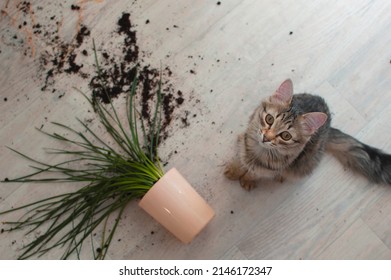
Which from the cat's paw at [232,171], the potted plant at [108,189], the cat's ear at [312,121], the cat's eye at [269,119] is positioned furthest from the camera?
the cat's paw at [232,171]

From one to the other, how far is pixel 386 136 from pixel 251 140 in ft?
2.07

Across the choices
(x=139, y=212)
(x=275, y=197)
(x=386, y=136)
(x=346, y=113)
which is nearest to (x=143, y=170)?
(x=139, y=212)

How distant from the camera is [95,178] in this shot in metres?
1.50

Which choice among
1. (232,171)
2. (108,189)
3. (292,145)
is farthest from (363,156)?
(108,189)

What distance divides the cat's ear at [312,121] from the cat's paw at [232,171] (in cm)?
38

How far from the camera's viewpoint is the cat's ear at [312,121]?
1.17 metres

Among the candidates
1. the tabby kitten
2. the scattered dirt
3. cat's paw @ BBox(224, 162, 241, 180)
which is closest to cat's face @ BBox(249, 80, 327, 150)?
the tabby kitten

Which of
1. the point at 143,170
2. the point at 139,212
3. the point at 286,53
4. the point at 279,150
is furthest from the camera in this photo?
the point at 286,53

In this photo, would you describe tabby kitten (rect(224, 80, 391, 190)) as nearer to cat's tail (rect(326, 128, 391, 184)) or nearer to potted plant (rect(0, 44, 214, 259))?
cat's tail (rect(326, 128, 391, 184))

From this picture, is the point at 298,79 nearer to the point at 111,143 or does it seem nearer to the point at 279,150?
the point at 279,150

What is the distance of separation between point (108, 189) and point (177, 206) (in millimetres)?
295

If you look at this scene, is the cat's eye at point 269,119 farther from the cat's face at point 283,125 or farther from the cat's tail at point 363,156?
the cat's tail at point 363,156

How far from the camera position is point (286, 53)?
1.68 m

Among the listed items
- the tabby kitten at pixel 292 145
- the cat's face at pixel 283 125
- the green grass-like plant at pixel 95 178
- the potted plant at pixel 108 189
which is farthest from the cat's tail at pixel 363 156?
the green grass-like plant at pixel 95 178
